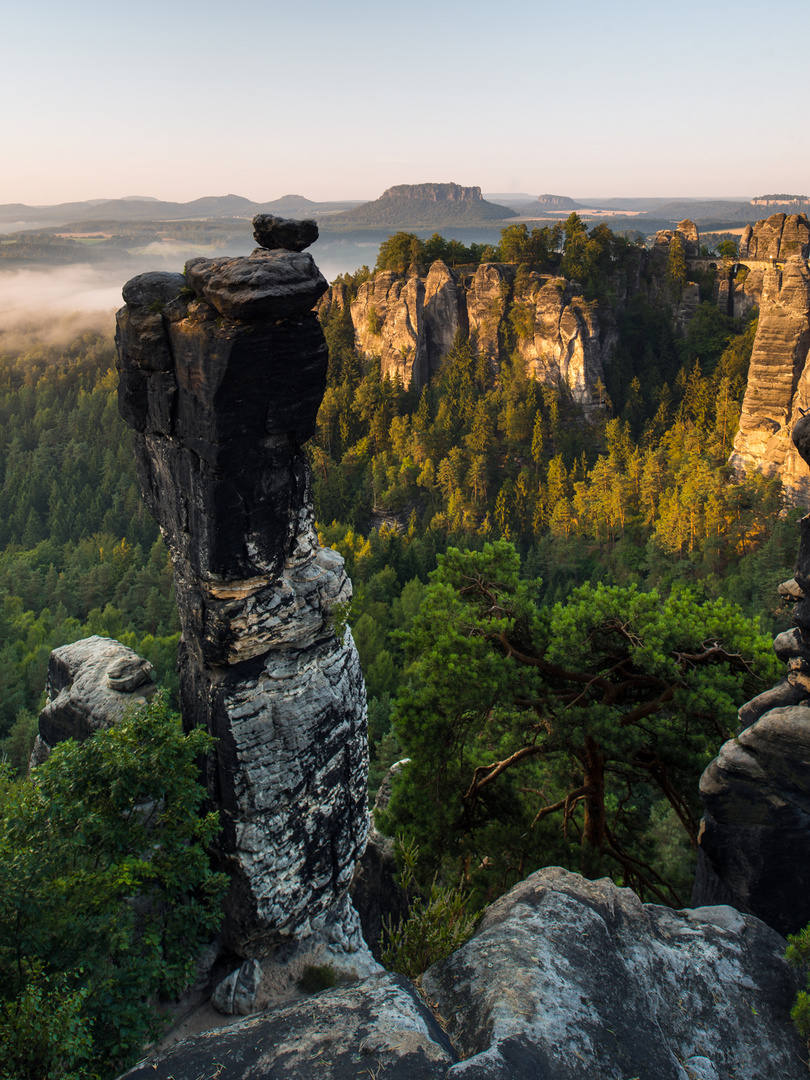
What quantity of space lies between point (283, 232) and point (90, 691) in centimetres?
1086

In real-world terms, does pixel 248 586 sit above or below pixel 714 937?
above

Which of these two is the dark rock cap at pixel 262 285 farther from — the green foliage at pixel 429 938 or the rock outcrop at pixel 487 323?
the rock outcrop at pixel 487 323

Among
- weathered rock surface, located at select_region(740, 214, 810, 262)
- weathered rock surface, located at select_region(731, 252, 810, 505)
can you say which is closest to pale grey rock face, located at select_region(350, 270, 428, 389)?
weathered rock surface, located at select_region(740, 214, 810, 262)

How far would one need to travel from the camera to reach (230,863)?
12836 mm

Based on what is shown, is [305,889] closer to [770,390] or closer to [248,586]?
[248,586]

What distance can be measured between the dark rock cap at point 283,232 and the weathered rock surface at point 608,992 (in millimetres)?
11364

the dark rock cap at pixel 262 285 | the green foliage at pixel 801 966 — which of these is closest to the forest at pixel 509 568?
the green foliage at pixel 801 966

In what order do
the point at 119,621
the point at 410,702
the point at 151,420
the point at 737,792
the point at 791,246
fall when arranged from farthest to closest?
the point at 791,246, the point at 119,621, the point at 410,702, the point at 151,420, the point at 737,792

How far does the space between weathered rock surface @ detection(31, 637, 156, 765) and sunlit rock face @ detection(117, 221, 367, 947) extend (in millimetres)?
2262

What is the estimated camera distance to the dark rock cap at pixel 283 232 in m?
12.0

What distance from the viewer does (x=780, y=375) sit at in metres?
53.8

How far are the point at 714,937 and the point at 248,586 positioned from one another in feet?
30.5

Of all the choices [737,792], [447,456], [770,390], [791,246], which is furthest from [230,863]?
[791,246]

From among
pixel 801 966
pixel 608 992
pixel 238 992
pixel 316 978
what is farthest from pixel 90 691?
pixel 801 966
